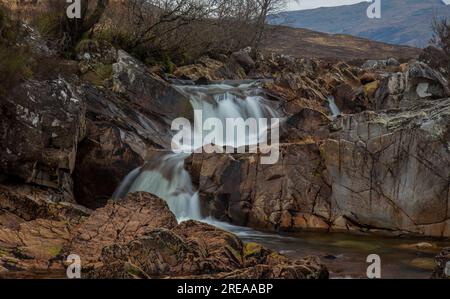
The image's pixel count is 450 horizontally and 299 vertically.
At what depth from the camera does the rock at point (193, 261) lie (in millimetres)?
8531

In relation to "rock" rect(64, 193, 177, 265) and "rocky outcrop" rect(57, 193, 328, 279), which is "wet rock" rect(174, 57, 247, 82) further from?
"rocky outcrop" rect(57, 193, 328, 279)

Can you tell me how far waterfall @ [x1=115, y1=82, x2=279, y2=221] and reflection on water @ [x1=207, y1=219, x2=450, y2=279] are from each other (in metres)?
1.24

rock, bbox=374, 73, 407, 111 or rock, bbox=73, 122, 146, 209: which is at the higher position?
rock, bbox=374, 73, 407, 111

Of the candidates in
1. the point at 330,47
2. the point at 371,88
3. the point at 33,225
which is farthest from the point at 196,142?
the point at 330,47

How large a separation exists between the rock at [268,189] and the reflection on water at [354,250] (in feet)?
A: 1.86

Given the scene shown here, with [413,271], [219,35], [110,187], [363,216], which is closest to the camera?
[413,271]

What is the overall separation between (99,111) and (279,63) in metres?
22.9

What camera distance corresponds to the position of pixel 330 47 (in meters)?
94.4

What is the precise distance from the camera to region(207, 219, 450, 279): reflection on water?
10672mm

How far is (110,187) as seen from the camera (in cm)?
1551

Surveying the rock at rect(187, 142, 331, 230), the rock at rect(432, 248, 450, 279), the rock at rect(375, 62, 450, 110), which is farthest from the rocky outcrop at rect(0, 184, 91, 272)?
the rock at rect(375, 62, 450, 110)

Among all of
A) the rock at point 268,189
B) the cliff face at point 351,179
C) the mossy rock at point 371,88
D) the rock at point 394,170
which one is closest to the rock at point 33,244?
the rock at point 268,189

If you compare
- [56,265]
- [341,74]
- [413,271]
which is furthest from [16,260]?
[341,74]

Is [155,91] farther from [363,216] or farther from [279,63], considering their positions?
[279,63]
